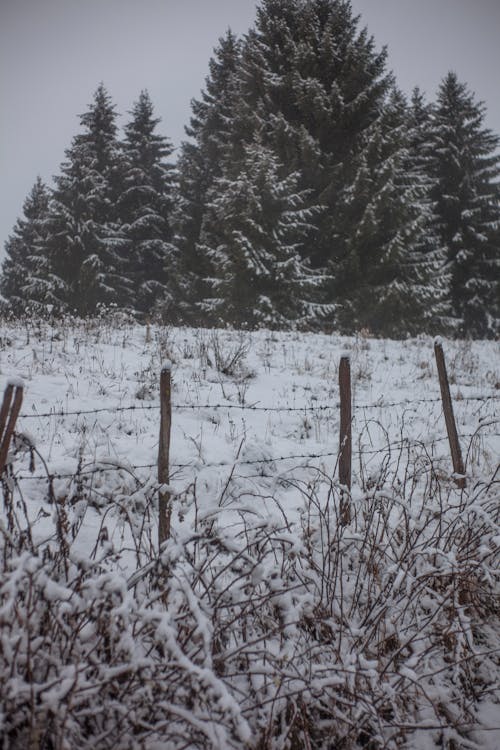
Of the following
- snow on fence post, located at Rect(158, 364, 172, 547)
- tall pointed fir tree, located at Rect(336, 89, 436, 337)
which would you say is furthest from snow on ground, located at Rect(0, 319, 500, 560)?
tall pointed fir tree, located at Rect(336, 89, 436, 337)

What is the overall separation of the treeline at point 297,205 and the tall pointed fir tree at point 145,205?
0.34 ft

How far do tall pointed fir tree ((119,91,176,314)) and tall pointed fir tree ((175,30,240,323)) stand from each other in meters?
1.74

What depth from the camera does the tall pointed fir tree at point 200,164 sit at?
17.3 m

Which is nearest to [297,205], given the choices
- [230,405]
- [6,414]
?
[230,405]

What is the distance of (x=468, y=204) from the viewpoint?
18.9m

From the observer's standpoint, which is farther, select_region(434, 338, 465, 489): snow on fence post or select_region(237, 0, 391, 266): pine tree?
select_region(237, 0, 391, 266): pine tree

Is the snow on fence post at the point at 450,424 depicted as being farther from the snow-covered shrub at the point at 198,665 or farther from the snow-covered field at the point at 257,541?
the snow-covered shrub at the point at 198,665

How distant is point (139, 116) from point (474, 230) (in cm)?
1880

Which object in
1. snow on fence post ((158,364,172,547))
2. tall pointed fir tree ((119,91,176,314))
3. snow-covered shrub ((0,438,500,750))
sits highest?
tall pointed fir tree ((119,91,176,314))

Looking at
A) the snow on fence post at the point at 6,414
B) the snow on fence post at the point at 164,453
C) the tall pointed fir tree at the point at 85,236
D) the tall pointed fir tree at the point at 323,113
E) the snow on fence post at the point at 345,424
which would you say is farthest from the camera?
the tall pointed fir tree at the point at 85,236

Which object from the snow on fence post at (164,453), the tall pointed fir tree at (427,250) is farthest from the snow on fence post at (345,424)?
the tall pointed fir tree at (427,250)

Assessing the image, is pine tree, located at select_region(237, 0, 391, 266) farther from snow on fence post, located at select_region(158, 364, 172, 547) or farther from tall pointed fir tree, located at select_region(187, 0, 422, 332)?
snow on fence post, located at select_region(158, 364, 172, 547)

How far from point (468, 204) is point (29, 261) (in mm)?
23601

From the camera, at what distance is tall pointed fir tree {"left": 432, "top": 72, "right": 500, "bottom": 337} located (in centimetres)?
1836
